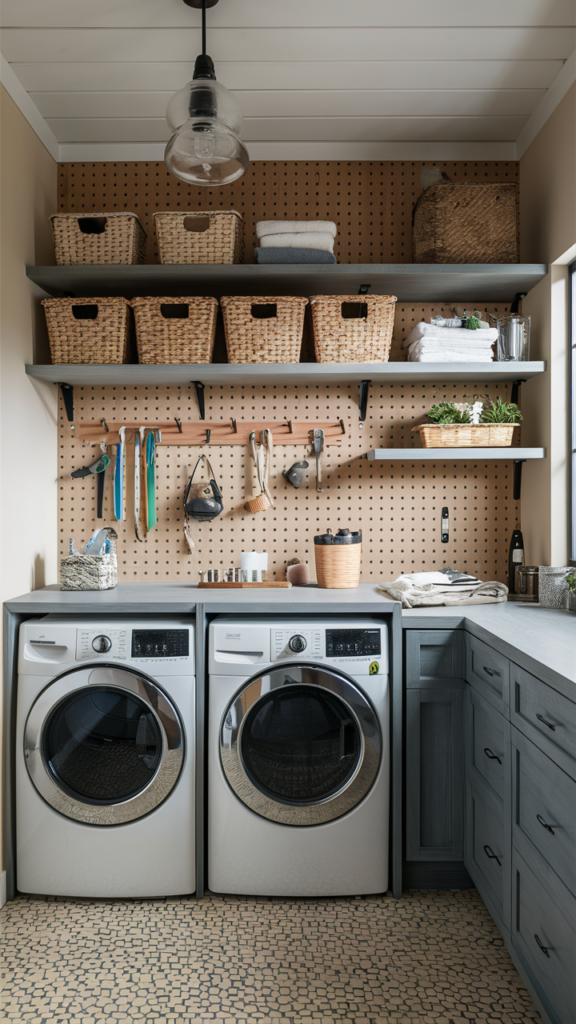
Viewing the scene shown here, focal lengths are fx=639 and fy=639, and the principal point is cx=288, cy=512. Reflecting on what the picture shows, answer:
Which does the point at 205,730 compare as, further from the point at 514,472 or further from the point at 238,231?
the point at 238,231

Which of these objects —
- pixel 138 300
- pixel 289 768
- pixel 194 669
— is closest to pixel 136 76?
pixel 138 300

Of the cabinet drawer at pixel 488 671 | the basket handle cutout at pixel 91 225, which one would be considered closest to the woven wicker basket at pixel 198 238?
the basket handle cutout at pixel 91 225

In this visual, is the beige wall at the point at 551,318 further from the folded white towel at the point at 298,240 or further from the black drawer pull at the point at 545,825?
the black drawer pull at the point at 545,825

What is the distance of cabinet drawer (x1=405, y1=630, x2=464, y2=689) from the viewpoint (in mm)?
2266

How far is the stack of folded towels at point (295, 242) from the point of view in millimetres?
2590

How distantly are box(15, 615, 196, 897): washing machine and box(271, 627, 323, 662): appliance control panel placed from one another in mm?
301

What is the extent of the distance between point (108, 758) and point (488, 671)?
132cm

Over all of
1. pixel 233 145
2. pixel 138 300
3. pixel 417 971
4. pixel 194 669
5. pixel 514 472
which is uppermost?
pixel 233 145

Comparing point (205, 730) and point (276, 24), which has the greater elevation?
point (276, 24)

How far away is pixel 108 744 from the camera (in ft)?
7.27

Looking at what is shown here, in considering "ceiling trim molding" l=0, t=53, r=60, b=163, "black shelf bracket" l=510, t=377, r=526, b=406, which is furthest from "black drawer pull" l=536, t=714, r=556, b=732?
"ceiling trim molding" l=0, t=53, r=60, b=163

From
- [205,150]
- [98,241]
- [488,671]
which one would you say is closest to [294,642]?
[488,671]

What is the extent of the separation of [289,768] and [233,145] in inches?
79.1

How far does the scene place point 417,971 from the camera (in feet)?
6.24
